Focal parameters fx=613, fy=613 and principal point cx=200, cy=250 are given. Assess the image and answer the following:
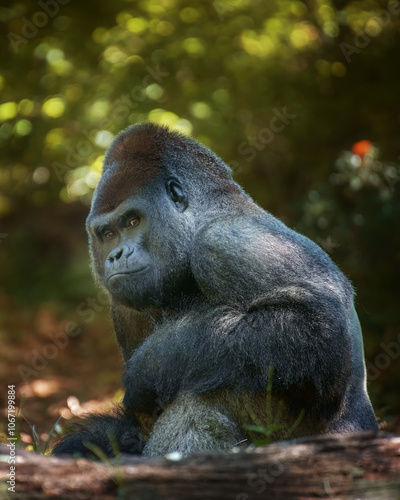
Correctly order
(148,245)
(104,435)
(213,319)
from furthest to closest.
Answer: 1. (148,245)
2. (104,435)
3. (213,319)

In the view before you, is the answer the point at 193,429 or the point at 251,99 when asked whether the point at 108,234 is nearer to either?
the point at 193,429

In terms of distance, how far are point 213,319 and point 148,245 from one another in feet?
2.75

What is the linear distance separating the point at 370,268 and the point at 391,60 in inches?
122

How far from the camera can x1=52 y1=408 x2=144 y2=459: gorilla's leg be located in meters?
4.11

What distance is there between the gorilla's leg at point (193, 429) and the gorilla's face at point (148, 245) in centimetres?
82

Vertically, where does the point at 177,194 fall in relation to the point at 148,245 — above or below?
above

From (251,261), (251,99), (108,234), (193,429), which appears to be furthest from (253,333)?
(251,99)

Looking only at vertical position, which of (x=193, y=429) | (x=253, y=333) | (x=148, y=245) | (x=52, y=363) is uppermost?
(x=253, y=333)

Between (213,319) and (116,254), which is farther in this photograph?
(116,254)

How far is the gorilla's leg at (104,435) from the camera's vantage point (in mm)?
4109

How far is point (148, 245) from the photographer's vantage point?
439 centimetres

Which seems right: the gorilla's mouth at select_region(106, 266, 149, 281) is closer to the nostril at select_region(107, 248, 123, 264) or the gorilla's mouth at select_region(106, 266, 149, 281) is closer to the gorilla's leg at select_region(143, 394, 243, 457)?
the nostril at select_region(107, 248, 123, 264)

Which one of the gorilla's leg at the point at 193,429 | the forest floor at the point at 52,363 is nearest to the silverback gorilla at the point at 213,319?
the gorilla's leg at the point at 193,429

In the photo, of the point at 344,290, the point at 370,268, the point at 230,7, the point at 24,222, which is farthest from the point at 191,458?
the point at 24,222
